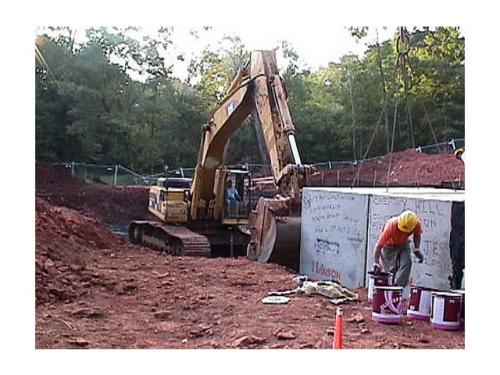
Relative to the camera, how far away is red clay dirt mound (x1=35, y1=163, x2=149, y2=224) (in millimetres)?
12617

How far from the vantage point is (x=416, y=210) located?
19.0 feet

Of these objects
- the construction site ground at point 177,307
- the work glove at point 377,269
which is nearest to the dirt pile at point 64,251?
the construction site ground at point 177,307

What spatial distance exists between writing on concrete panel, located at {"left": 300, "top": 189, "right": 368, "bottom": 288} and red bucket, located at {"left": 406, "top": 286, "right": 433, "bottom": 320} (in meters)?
1.20

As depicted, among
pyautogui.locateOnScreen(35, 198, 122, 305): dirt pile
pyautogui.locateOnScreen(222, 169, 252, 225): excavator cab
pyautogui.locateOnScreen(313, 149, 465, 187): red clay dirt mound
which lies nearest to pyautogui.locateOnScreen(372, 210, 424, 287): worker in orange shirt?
pyautogui.locateOnScreen(35, 198, 122, 305): dirt pile

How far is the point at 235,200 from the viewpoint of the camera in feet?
30.1

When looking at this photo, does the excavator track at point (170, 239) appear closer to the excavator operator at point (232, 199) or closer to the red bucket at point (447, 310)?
the excavator operator at point (232, 199)

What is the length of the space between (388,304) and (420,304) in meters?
0.31

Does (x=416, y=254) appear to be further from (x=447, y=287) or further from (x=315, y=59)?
(x=315, y=59)

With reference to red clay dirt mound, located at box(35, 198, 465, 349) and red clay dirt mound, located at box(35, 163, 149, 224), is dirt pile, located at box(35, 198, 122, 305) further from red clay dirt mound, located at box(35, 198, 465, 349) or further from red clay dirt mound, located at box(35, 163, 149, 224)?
red clay dirt mound, located at box(35, 163, 149, 224)

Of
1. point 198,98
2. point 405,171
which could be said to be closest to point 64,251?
point 198,98

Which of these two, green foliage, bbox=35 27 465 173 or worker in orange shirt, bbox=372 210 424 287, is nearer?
worker in orange shirt, bbox=372 210 424 287

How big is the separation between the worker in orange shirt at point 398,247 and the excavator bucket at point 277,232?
1749 millimetres

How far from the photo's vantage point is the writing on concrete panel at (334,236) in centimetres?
641
